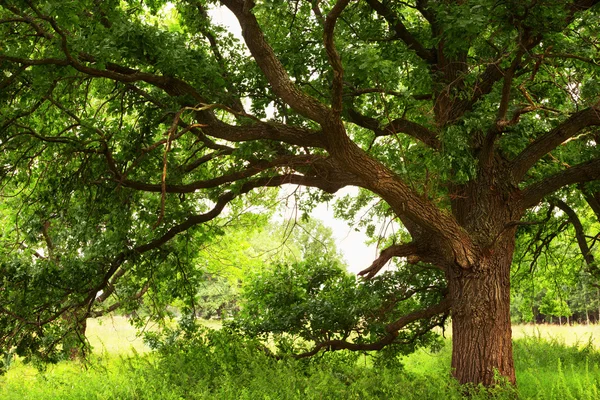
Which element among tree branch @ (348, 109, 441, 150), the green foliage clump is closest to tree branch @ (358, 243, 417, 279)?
the green foliage clump

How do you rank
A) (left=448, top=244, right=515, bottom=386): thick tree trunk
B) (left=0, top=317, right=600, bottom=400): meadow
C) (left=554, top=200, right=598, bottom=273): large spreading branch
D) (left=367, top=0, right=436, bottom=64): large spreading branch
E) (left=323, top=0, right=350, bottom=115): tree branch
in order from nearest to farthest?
(left=323, top=0, right=350, bottom=115): tree branch
(left=0, top=317, right=600, bottom=400): meadow
(left=448, top=244, right=515, bottom=386): thick tree trunk
(left=367, top=0, right=436, bottom=64): large spreading branch
(left=554, top=200, right=598, bottom=273): large spreading branch

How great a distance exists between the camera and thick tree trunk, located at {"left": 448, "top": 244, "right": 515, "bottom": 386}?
9.84 meters

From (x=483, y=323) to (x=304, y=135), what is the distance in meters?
4.09

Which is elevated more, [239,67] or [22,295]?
[239,67]

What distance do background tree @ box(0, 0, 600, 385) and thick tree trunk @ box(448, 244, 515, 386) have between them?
2 centimetres

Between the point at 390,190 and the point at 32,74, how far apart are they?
5.26 metres

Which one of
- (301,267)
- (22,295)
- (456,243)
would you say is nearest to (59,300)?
(22,295)

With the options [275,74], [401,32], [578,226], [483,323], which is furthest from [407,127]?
[578,226]

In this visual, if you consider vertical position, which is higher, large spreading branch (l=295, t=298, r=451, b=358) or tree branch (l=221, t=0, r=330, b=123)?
tree branch (l=221, t=0, r=330, b=123)

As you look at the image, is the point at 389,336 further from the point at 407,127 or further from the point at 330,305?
the point at 407,127

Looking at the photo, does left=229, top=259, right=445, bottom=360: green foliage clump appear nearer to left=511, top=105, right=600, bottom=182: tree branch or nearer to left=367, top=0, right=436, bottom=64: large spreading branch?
left=511, top=105, right=600, bottom=182: tree branch

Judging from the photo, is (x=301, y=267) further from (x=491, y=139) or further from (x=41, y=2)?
(x=41, y=2)

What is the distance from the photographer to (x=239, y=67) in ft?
36.4

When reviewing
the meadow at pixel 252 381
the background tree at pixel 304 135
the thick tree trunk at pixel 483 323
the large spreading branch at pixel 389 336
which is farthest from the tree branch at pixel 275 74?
the large spreading branch at pixel 389 336
